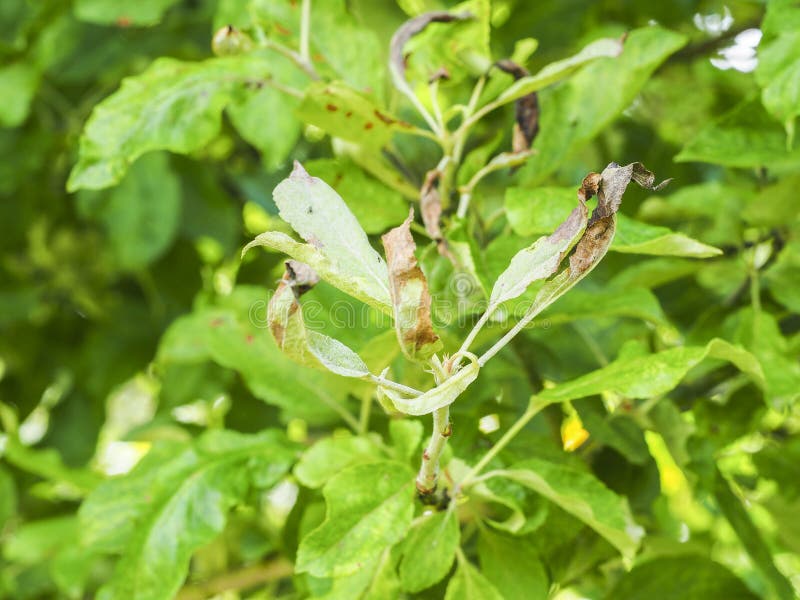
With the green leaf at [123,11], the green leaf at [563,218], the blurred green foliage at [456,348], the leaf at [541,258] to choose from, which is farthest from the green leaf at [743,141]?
the green leaf at [123,11]

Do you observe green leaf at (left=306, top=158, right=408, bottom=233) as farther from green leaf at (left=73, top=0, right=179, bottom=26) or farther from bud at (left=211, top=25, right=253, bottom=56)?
green leaf at (left=73, top=0, right=179, bottom=26)

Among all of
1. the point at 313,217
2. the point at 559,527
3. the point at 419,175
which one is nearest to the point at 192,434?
the point at 419,175

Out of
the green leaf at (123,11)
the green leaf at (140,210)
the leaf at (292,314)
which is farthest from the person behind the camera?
the green leaf at (140,210)

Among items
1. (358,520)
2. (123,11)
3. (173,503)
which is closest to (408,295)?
(358,520)

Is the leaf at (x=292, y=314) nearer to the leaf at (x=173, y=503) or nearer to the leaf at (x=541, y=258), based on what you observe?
the leaf at (x=541, y=258)

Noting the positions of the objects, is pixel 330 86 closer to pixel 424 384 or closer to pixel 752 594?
pixel 424 384

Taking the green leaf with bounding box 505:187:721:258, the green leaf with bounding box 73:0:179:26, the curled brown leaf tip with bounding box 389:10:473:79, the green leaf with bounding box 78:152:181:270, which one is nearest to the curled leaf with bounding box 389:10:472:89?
the curled brown leaf tip with bounding box 389:10:473:79

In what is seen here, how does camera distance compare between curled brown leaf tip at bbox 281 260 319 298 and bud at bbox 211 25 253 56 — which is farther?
bud at bbox 211 25 253 56
